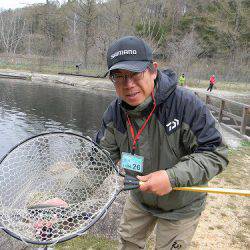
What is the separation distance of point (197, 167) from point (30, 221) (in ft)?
3.69

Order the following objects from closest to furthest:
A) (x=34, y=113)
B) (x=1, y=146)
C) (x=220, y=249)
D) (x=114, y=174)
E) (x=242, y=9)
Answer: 1. (x=114, y=174)
2. (x=220, y=249)
3. (x=1, y=146)
4. (x=34, y=113)
5. (x=242, y=9)

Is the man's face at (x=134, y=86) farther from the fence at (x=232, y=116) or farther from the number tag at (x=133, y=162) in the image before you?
the fence at (x=232, y=116)

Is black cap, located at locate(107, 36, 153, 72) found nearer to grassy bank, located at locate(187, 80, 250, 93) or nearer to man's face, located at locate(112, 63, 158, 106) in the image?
man's face, located at locate(112, 63, 158, 106)

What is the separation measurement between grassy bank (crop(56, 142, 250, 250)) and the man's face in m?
2.35

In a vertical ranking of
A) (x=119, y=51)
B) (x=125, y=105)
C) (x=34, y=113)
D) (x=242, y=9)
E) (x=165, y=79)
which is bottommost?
(x=34, y=113)

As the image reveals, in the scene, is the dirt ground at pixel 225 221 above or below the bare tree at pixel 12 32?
below

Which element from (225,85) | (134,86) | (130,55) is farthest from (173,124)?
(225,85)

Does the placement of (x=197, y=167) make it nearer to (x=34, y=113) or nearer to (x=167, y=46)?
(x=34, y=113)

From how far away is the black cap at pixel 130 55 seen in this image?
7.25 feet

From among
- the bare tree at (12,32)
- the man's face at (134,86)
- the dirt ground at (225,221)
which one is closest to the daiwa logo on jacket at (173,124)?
the man's face at (134,86)

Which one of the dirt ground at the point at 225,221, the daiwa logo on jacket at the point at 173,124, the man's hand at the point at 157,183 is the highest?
the daiwa logo on jacket at the point at 173,124

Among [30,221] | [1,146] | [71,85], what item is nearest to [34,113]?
[1,146]

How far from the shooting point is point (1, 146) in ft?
39.9

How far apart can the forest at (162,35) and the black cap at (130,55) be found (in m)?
38.1
